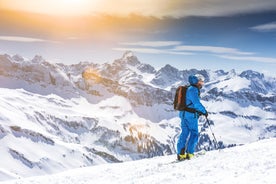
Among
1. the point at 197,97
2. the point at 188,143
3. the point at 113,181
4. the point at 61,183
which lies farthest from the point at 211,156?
the point at 61,183

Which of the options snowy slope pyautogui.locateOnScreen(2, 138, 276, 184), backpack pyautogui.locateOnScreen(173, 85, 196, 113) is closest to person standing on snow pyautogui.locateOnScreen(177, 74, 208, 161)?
backpack pyautogui.locateOnScreen(173, 85, 196, 113)

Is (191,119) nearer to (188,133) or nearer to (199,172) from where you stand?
(188,133)

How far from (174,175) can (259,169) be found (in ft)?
10.2

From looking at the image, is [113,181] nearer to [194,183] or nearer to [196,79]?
[194,183]

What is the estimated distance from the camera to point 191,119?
18.1 meters

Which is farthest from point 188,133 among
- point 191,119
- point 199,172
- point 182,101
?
point 199,172

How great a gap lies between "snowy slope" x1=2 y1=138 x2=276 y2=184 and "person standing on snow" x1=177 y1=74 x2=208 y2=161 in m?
0.87

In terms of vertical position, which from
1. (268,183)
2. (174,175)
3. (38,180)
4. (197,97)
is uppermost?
(197,97)

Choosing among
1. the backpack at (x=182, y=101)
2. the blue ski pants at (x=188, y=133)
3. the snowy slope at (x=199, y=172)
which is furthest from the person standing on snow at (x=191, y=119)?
the snowy slope at (x=199, y=172)

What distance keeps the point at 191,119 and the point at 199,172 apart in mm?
3962

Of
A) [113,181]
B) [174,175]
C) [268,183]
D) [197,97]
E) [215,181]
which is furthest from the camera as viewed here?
[197,97]

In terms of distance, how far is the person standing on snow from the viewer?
58.7ft

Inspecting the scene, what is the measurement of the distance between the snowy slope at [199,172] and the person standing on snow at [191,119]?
867 mm

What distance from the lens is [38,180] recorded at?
18000mm
